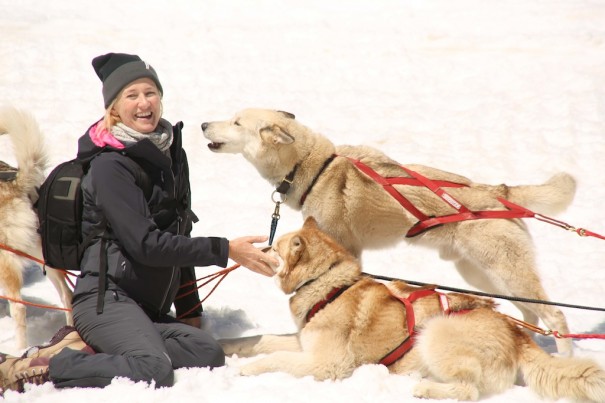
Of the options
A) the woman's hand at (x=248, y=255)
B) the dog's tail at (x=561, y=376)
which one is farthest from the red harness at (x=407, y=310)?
the dog's tail at (x=561, y=376)

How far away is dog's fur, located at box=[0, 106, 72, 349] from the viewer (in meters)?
3.86

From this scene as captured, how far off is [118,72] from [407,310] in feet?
6.85

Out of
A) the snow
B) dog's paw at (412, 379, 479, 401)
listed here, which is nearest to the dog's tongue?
the snow

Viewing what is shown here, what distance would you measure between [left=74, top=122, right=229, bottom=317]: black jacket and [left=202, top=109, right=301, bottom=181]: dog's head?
0.91m

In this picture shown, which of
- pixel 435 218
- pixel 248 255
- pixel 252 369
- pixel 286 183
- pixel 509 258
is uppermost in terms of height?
pixel 286 183

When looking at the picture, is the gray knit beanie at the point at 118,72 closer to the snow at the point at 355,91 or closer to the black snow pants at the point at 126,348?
the black snow pants at the point at 126,348

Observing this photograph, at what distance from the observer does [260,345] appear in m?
3.77

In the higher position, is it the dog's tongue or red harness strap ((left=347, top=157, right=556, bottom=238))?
the dog's tongue

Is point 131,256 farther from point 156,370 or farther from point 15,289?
point 15,289

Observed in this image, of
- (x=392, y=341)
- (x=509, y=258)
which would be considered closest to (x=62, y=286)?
(x=392, y=341)

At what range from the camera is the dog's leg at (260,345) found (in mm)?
3752

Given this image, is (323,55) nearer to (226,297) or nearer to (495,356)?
(226,297)

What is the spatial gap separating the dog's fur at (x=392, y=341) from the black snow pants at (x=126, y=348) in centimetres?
34

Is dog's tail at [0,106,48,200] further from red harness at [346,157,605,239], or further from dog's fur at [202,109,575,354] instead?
red harness at [346,157,605,239]
